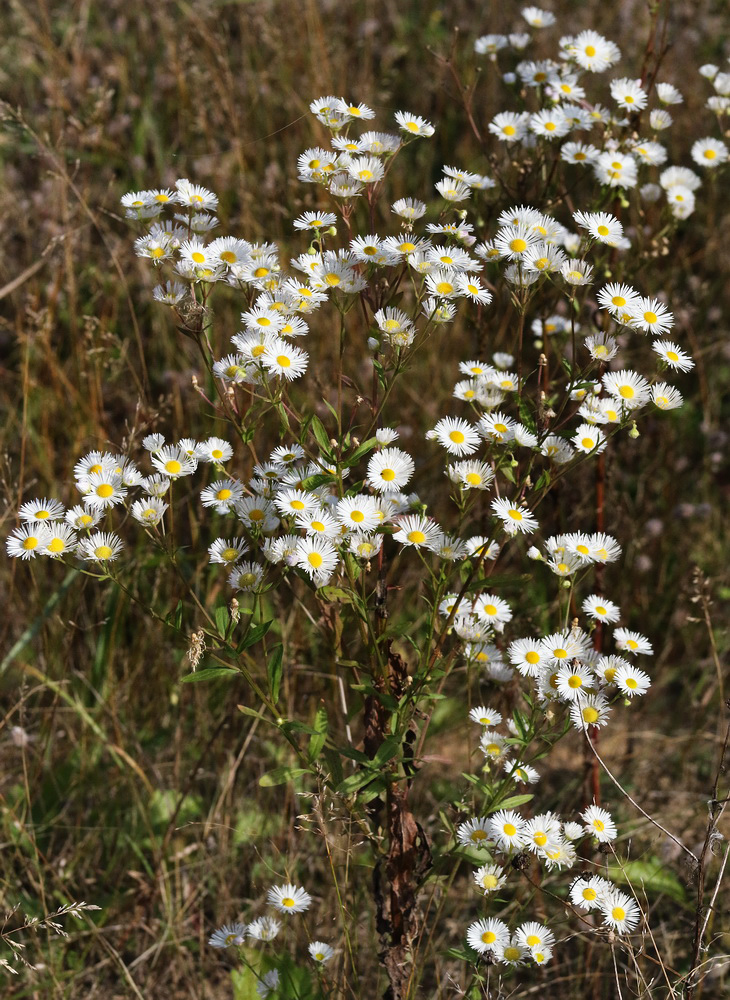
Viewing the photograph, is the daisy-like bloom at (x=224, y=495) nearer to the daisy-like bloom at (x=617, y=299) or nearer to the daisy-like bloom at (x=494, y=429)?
the daisy-like bloom at (x=494, y=429)

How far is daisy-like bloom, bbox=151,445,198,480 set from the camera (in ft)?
5.07

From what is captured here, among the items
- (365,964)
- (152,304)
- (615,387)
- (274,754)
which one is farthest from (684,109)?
(365,964)

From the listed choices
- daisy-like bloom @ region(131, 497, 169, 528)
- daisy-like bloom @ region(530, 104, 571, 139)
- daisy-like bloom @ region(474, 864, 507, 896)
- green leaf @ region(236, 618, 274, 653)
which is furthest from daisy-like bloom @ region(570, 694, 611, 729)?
daisy-like bloom @ region(530, 104, 571, 139)

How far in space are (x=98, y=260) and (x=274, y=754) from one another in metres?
1.99

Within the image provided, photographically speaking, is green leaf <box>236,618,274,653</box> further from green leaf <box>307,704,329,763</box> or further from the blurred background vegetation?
the blurred background vegetation

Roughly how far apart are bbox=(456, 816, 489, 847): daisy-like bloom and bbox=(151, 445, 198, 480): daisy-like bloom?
→ 2.40ft

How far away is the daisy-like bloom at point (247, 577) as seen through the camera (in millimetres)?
1502

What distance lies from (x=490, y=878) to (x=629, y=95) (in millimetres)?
1573

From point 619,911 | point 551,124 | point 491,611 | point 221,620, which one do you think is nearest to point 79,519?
point 221,620

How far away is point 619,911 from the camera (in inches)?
59.2

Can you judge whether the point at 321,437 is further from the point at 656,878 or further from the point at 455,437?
the point at 656,878

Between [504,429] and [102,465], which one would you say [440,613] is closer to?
[504,429]

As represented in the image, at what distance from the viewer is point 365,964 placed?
1.92m

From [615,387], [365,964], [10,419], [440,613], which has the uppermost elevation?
[10,419]
